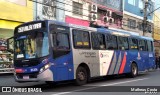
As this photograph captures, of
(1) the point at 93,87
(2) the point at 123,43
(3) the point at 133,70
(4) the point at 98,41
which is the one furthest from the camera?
(3) the point at 133,70

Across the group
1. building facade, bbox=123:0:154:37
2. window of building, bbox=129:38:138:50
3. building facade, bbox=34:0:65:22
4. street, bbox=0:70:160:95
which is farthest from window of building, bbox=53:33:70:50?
building facade, bbox=123:0:154:37

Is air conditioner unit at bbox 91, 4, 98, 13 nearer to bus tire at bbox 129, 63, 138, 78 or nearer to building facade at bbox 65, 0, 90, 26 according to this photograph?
building facade at bbox 65, 0, 90, 26

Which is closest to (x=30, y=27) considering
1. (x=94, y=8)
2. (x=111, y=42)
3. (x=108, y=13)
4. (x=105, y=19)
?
(x=111, y=42)

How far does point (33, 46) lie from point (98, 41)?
4.41 metres

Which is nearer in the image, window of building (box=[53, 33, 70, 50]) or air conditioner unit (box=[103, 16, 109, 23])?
window of building (box=[53, 33, 70, 50])

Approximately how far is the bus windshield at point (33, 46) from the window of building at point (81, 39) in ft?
6.32

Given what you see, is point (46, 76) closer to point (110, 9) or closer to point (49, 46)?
point (49, 46)

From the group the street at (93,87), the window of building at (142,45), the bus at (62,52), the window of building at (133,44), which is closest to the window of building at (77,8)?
the window of building at (142,45)

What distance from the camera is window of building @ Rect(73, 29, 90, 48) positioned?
15.4 metres

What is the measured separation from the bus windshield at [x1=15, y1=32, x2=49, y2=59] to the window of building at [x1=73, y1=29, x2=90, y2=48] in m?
1.93

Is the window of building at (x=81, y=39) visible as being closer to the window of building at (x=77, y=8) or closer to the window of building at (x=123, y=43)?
the window of building at (x=123, y=43)

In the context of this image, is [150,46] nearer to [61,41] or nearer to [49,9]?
Result: [49,9]

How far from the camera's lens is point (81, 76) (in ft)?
51.3

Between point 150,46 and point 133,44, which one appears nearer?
point 133,44
